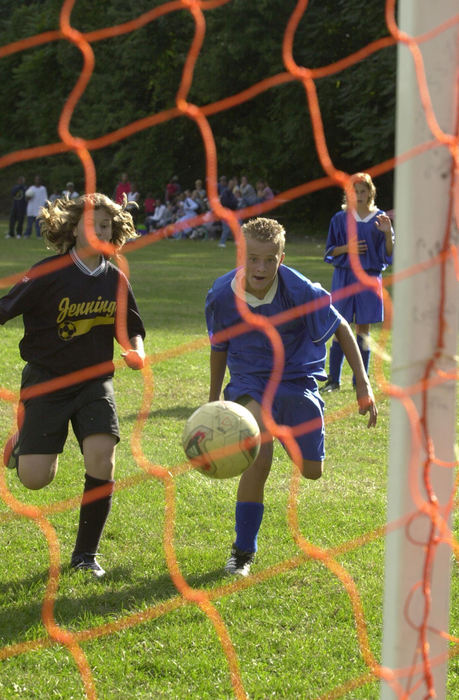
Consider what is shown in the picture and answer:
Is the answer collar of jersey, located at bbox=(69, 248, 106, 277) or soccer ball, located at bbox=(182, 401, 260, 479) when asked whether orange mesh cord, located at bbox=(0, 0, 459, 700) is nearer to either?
collar of jersey, located at bbox=(69, 248, 106, 277)

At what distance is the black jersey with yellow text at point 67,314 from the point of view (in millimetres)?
4055

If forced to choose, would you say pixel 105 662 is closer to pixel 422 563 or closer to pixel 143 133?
pixel 422 563

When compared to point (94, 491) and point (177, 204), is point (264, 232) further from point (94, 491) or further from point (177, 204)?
point (177, 204)

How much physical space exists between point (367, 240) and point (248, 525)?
3.76 m

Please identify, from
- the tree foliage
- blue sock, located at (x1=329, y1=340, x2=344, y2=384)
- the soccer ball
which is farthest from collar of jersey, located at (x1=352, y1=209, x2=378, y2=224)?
the tree foliage

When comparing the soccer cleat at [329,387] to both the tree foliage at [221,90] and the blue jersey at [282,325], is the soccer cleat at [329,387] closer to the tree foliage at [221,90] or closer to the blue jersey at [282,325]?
the blue jersey at [282,325]

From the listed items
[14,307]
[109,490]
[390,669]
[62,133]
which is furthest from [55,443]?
[390,669]

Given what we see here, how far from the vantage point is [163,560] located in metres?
4.12

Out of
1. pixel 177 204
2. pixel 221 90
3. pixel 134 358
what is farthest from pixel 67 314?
pixel 221 90

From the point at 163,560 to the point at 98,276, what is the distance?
1234 millimetres

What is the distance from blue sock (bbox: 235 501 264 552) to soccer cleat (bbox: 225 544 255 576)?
0.7 inches

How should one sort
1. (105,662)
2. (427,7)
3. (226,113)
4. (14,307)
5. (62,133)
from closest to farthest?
(427,7) → (62,133) → (105,662) → (14,307) → (226,113)

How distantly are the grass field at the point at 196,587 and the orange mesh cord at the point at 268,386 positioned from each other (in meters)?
0.02

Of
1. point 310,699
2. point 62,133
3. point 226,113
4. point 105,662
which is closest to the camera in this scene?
point 62,133
